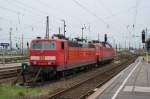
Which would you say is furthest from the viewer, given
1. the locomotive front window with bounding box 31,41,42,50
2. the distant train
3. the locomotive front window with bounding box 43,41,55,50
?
the locomotive front window with bounding box 31,41,42,50

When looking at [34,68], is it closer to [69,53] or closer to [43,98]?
[69,53]

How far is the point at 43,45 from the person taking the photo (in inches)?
1030

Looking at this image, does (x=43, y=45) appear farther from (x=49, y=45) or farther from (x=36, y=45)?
(x=36, y=45)

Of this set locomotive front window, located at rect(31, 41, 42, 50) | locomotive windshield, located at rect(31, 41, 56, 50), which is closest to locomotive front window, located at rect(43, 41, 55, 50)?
locomotive windshield, located at rect(31, 41, 56, 50)

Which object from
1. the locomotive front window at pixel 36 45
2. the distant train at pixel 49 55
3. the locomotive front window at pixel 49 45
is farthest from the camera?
the locomotive front window at pixel 36 45

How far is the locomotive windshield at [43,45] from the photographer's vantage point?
85.3ft

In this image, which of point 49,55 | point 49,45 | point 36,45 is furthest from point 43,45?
point 49,55

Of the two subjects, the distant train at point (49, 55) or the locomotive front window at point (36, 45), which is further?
the locomotive front window at point (36, 45)

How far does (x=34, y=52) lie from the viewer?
26.0 m

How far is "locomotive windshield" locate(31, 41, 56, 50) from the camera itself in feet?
85.3

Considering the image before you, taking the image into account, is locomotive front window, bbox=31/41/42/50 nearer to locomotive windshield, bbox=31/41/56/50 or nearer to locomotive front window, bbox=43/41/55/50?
locomotive windshield, bbox=31/41/56/50

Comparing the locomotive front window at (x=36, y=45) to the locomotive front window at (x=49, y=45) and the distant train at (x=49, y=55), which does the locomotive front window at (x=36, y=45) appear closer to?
the distant train at (x=49, y=55)

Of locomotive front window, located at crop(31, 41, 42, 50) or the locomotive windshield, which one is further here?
locomotive front window, located at crop(31, 41, 42, 50)

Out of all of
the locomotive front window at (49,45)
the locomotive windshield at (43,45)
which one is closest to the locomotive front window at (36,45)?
the locomotive windshield at (43,45)
